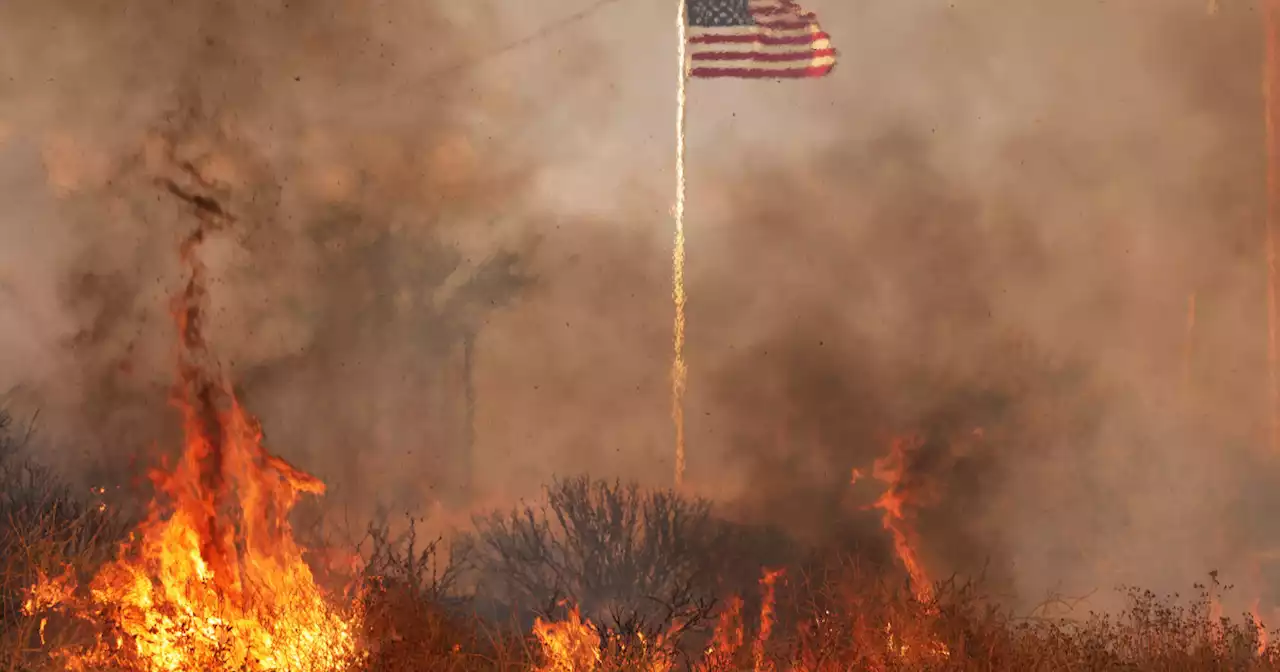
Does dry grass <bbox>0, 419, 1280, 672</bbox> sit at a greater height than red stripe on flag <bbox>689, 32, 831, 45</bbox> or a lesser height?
lesser

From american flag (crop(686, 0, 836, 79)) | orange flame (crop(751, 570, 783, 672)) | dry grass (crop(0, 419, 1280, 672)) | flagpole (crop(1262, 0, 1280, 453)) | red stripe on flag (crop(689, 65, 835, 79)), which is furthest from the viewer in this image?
orange flame (crop(751, 570, 783, 672))

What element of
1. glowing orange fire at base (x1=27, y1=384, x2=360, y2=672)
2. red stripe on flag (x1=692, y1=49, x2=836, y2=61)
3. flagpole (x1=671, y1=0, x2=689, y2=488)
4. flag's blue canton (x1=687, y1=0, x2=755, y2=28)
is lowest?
glowing orange fire at base (x1=27, y1=384, x2=360, y2=672)

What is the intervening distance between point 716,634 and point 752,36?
9049mm

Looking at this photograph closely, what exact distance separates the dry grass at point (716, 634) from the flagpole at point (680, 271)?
3004 millimetres

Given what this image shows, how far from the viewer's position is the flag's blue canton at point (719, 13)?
916 centimetres

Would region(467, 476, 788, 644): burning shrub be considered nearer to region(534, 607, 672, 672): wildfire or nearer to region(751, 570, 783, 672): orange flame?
region(751, 570, 783, 672): orange flame

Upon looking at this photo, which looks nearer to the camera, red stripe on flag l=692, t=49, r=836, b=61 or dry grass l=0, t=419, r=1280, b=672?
dry grass l=0, t=419, r=1280, b=672

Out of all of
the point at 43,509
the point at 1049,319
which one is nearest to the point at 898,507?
the point at 1049,319

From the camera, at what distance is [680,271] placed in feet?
44.5

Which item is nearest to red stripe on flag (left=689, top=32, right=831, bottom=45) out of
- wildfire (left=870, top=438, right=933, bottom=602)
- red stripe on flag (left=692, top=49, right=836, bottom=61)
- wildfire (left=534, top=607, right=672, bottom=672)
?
red stripe on flag (left=692, top=49, right=836, bottom=61)

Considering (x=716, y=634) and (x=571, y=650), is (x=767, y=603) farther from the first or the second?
(x=571, y=650)

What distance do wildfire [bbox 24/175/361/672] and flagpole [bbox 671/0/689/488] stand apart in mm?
5086

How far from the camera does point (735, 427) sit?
46.0ft

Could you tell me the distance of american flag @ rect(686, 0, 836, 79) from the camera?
913 centimetres
